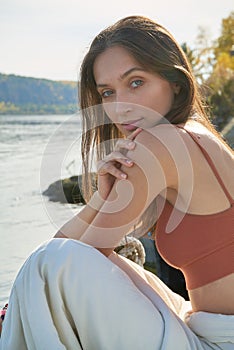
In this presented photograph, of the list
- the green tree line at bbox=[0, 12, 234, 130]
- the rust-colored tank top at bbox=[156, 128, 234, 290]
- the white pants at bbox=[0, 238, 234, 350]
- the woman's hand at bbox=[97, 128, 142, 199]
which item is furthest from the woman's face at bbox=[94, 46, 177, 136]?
the green tree line at bbox=[0, 12, 234, 130]

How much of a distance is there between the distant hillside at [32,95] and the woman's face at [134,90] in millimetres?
41959

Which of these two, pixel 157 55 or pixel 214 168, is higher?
pixel 157 55

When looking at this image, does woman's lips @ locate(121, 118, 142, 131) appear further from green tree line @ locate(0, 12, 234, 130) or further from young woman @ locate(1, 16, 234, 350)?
green tree line @ locate(0, 12, 234, 130)

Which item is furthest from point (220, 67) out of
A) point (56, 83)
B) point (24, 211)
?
point (24, 211)

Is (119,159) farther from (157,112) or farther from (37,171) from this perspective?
(37,171)

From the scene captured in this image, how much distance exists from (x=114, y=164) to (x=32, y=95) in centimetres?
5479

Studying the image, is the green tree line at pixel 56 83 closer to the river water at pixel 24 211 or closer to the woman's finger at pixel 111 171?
the river water at pixel 24 211

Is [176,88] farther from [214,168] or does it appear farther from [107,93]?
[214,168]

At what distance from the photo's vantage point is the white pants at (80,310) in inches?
68.2

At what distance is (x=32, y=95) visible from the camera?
55.9 m

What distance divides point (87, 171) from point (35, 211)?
548 centimetres

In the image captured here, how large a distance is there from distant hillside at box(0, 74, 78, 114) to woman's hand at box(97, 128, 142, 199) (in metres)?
42.0

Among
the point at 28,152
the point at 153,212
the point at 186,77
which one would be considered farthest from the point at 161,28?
the point at 28,152

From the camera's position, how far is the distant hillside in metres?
51.0
